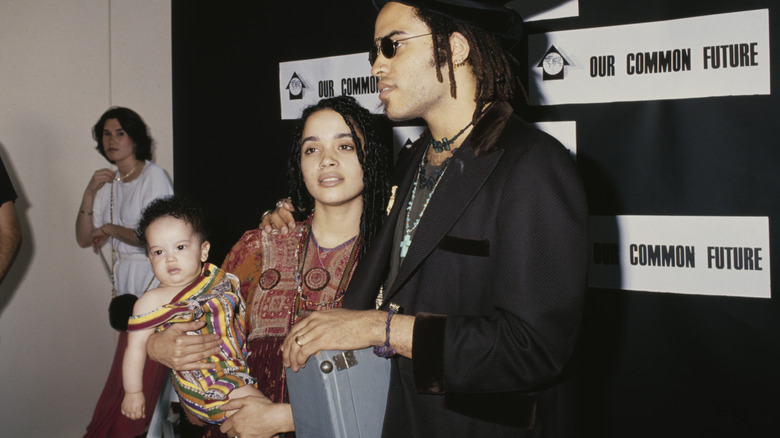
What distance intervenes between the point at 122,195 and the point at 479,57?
3.71 metres

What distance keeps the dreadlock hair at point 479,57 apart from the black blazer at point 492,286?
111 mm

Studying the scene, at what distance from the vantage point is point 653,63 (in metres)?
2.85

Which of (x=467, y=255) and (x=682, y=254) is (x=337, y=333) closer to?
(x=467, y=255)

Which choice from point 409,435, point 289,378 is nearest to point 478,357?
point 409,435

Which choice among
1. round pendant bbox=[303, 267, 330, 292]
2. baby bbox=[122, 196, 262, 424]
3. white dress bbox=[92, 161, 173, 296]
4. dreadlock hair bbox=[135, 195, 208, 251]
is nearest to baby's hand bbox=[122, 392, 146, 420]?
baby bbox=[122, 196, 262, 424]

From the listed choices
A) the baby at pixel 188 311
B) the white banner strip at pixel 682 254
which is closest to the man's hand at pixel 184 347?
the baby at pixel 188 311

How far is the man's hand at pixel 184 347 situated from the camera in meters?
1.92

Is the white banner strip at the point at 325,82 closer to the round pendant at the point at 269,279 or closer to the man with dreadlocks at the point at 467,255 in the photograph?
the round pendant at the point at 269,279

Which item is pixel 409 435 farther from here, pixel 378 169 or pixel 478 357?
pixel 378 169

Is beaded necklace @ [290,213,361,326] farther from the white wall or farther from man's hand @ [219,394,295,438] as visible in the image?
the white wall

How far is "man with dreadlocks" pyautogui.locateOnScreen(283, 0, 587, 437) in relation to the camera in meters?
1.32

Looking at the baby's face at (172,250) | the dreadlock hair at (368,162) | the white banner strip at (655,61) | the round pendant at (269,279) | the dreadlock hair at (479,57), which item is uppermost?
the white banner strip at (655,61)

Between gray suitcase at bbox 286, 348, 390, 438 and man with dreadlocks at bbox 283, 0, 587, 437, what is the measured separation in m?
0.03

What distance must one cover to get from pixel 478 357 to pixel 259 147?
3371mm
